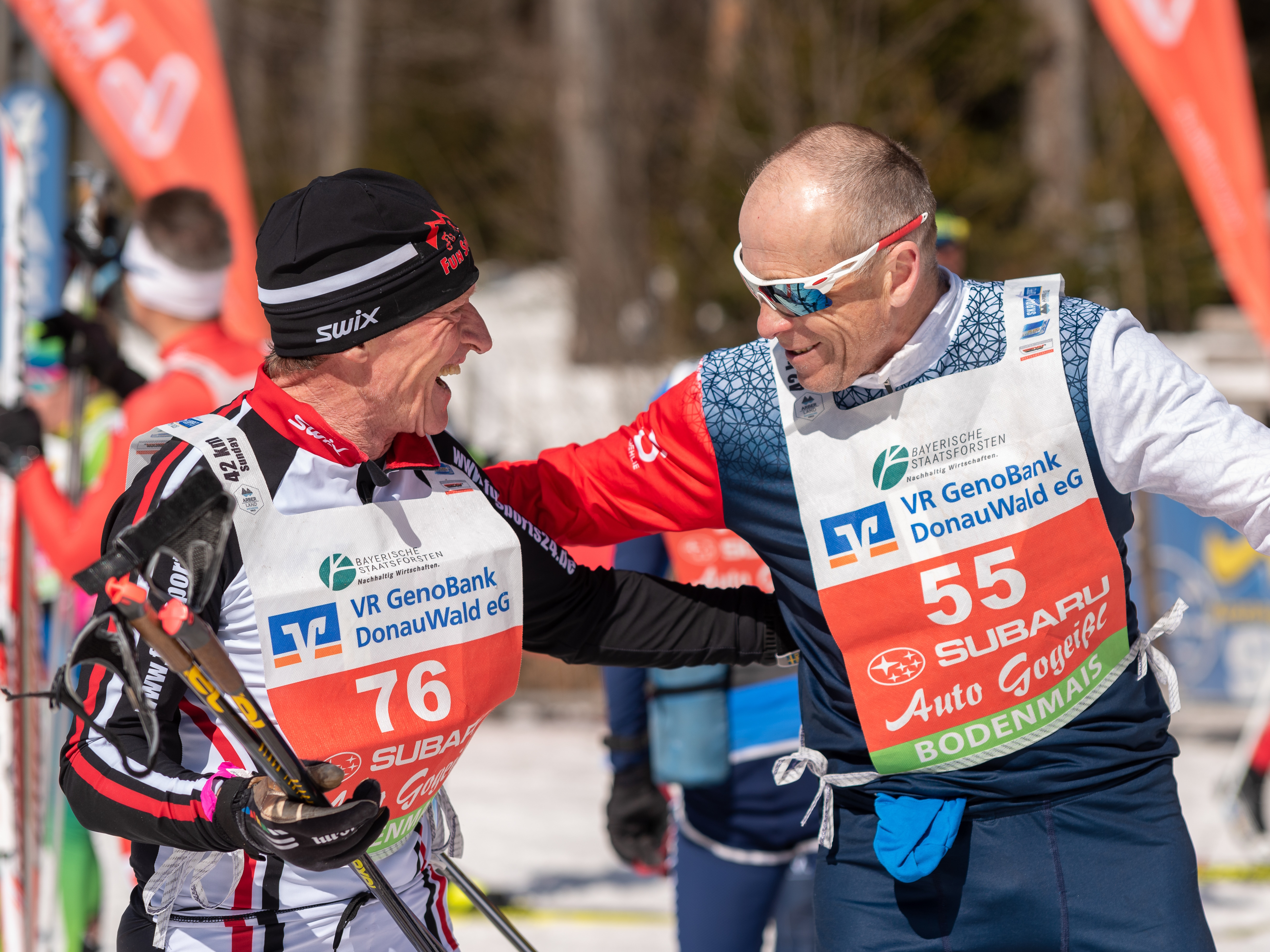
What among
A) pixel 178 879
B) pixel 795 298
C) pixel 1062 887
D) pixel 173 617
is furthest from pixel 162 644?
pixel 1062 887

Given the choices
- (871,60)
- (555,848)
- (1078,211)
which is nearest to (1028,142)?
(1078,211)

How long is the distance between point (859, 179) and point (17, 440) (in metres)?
2.49

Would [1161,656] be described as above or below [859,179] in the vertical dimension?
below

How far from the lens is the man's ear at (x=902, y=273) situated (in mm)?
2156

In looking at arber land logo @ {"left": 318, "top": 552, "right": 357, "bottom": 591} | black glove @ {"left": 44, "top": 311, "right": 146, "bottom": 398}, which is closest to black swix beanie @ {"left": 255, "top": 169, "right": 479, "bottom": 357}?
arber land logo @ {"left": 318, "top": 552, "right": 357, "bottom": 591}

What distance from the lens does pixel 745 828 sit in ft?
11.1

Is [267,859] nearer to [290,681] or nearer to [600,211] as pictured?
[290,681]

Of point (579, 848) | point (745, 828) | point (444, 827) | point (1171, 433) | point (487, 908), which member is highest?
point (1171, 433)

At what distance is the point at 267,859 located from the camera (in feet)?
6.73

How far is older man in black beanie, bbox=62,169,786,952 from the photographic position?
6.48ft

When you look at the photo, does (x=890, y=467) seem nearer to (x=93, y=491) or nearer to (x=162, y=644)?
(x=162, y=644)

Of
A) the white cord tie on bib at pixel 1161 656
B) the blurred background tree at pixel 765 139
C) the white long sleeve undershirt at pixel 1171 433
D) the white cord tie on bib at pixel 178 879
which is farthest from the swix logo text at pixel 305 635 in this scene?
the blurred background tree at pixel 765 139

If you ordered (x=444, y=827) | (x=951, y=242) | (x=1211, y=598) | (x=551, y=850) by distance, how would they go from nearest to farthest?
(x=444, y=827), (x=951, y=242), (x=551, y=850), (x=1211, y=598)

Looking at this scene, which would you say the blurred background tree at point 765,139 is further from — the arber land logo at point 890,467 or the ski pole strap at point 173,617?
the ski pole strap at point 173,617
